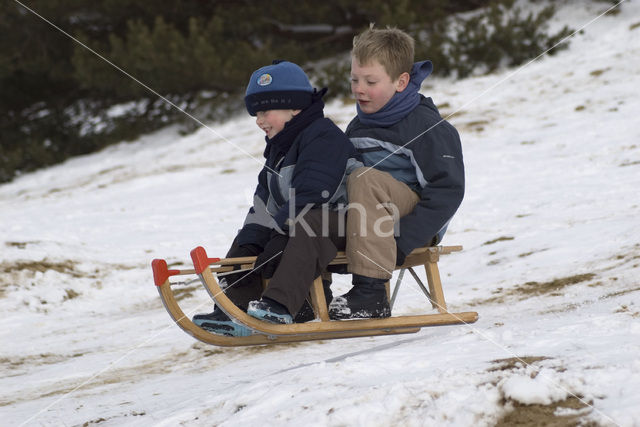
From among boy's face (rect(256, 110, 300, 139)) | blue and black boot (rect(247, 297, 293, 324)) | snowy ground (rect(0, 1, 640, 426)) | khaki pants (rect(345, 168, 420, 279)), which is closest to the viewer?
snowy ground (rect(0, 1, 640, 426))

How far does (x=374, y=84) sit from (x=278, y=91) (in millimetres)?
500

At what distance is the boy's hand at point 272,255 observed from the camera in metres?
3.26

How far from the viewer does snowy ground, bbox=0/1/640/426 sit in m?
2.51

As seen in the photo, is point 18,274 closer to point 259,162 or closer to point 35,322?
point 35,322

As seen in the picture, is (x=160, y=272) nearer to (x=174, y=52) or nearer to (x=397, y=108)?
(x=397, y=108)

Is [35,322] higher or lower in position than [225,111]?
lower

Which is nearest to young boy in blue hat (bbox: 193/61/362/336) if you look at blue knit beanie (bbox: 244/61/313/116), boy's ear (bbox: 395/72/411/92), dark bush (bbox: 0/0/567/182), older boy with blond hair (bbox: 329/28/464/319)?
blue knit beanie (bbox: 244/61/313/116)

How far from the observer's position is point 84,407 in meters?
3.44

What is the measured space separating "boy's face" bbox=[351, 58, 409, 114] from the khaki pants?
415 mm

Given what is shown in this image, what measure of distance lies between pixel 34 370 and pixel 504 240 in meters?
4.05

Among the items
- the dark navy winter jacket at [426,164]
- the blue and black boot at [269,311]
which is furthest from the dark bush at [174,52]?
the blue and black boot at [269,311]

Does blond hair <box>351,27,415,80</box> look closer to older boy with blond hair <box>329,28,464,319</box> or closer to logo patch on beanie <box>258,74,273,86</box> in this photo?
older boy with blond hair <box>329,28,464,319</box>

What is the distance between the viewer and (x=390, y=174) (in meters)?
3.44

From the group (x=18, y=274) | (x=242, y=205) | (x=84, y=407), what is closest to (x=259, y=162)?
(x=242, y=205)
